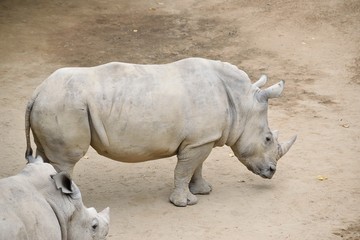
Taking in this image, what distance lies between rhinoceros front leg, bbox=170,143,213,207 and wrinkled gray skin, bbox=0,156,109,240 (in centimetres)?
260

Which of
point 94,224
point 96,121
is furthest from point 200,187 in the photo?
point 94,224

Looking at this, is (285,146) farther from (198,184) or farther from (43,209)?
(43,209)

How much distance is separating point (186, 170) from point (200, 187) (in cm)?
48

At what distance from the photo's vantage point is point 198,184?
438 inches

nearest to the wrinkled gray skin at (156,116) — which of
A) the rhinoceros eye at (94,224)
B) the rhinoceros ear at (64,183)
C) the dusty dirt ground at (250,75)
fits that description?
the dusty dirt ground at (250,75)

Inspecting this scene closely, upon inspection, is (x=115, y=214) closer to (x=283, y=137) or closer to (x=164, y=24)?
(x=283, y=137)

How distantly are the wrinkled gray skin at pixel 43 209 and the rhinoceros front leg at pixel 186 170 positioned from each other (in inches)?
102

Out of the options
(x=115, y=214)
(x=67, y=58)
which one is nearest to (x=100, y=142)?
(x=115, y=214)

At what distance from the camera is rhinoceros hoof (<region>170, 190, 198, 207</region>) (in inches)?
423

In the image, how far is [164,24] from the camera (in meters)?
16.9

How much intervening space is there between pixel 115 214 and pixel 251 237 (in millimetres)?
1514

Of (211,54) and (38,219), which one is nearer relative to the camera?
(38,219)

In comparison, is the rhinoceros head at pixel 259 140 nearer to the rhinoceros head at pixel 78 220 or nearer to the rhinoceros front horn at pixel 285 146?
the rhinoceros front horn at pixel 285 146

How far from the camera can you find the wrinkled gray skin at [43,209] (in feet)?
22.4
